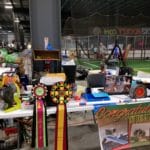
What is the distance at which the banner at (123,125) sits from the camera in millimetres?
1910

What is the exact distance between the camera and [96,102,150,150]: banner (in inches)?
75.2

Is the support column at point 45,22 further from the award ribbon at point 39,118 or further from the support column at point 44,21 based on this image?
the award ribbon at point 39,118

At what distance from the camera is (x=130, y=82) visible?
7.36 ft

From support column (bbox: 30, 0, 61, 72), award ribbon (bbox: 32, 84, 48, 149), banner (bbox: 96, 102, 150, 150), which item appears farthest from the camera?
support column (bbox: 30, 0, 61, 72)

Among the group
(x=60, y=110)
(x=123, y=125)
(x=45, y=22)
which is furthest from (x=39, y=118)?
(x=45, y=22)

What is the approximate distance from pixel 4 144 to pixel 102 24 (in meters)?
8.88

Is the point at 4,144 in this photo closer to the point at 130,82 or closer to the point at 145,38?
the point at 130,82

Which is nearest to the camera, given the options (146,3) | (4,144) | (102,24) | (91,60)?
(4,144)

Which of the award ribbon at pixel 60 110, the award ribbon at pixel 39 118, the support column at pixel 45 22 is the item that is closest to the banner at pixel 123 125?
the award ribbon at pixel 60 110

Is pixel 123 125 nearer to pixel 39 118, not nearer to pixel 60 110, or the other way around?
pixel 60 110

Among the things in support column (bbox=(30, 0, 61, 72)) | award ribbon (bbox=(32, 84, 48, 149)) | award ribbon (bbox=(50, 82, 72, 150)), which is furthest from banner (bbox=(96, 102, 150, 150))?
support column (bbox=(30, 0, 61, 72))

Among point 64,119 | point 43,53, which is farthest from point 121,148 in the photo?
point 43,53

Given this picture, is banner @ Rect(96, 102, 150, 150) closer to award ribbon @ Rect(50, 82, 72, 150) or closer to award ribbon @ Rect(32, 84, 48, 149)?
award ribbon @ Rect(50, 82, 72, 150)

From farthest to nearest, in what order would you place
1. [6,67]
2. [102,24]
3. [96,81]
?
1. [102,24]
2. [6,67]
3. [96,81]
